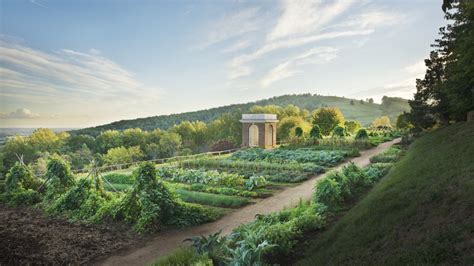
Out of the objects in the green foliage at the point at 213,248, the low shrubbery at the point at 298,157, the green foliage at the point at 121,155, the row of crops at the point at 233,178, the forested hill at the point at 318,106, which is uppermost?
the forested hill at the point at 318,106

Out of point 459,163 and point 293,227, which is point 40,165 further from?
point 459,163

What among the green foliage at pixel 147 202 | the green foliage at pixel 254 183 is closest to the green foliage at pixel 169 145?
the green foliage at pixel 254 183

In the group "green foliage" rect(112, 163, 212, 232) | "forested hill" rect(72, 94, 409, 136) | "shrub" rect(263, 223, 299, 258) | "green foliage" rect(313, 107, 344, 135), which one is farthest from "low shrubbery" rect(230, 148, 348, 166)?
"forested hill" rect(72, 94, 409, 136)

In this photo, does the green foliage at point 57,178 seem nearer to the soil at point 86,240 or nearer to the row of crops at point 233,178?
the soil at point 86,240

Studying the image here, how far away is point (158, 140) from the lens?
3328 cm

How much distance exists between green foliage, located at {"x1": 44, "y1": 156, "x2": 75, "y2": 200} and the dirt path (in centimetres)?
445

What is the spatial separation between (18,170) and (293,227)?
29.9 ft

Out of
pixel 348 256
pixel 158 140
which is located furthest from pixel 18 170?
pixel 158 140

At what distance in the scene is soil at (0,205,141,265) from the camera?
512 cm

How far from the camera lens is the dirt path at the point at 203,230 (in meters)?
5.20

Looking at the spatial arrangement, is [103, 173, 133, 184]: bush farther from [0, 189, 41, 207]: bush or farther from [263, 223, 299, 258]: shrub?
[263, 223, 299, 258]: shrub

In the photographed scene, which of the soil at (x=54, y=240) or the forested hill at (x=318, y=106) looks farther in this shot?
the forested hill at (x=318, y=106)

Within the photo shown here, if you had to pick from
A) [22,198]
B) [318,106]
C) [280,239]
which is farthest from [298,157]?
[318,106]

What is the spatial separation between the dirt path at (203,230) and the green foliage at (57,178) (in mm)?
4446
